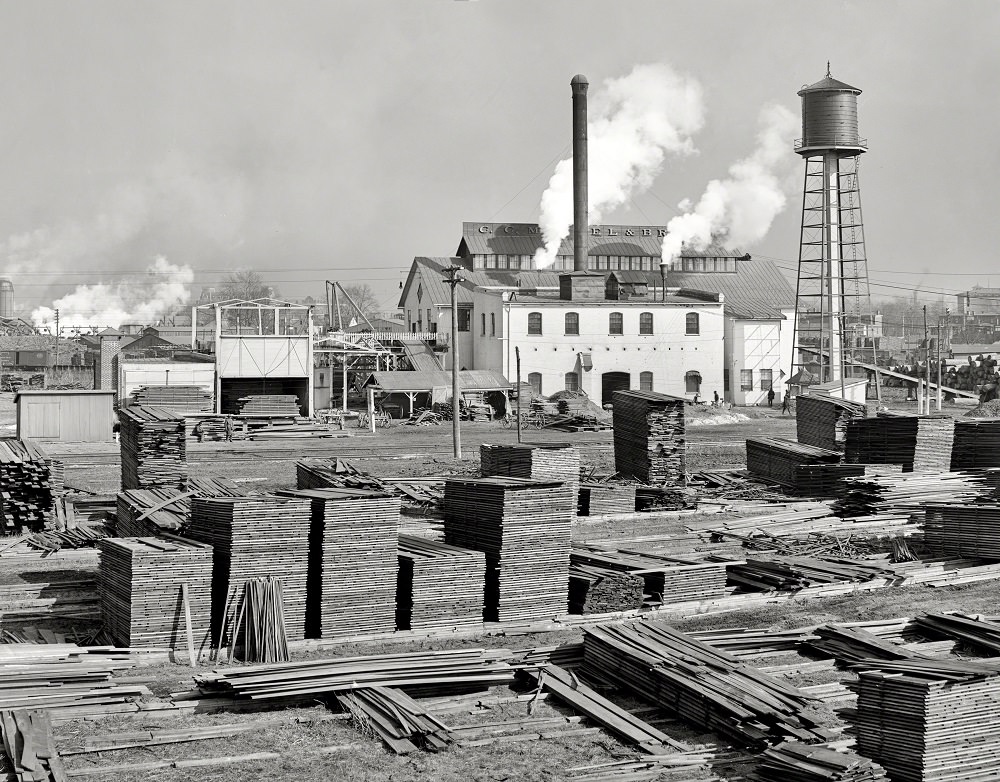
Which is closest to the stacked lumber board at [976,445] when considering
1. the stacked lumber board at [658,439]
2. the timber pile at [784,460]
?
the timber pile at [784,460]

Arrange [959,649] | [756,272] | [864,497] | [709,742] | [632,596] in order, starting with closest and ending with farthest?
[709,742] < [959,649] < [632,596] < [864,497] < [756,272]

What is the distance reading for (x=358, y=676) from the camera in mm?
13383

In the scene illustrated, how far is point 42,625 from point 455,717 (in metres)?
6.56

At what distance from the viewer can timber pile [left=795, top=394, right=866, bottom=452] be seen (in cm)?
3288

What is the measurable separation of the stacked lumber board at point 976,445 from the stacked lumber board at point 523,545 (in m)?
15.5

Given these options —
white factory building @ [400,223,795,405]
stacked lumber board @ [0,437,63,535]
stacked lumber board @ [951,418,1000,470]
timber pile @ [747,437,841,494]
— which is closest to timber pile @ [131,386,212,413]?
white factory building @ [400,223,795,405]

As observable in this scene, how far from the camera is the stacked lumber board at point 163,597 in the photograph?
15055mm

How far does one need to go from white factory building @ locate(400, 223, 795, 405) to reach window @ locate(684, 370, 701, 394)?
53 millimetres

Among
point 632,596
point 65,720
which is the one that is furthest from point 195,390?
point 65,720

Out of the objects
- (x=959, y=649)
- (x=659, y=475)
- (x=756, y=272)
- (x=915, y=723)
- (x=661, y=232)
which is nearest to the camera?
(x=915, y=723)

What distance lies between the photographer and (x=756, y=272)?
80.9 meters

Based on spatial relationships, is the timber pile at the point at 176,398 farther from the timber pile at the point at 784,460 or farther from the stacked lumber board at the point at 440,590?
the stacked lumber board at the point at 440,590

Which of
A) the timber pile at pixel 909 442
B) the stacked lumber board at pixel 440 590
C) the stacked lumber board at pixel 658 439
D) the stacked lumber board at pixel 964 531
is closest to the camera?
the stacked lumber board at pixel 440 590

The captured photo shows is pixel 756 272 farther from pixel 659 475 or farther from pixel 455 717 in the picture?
pixel 455 717
